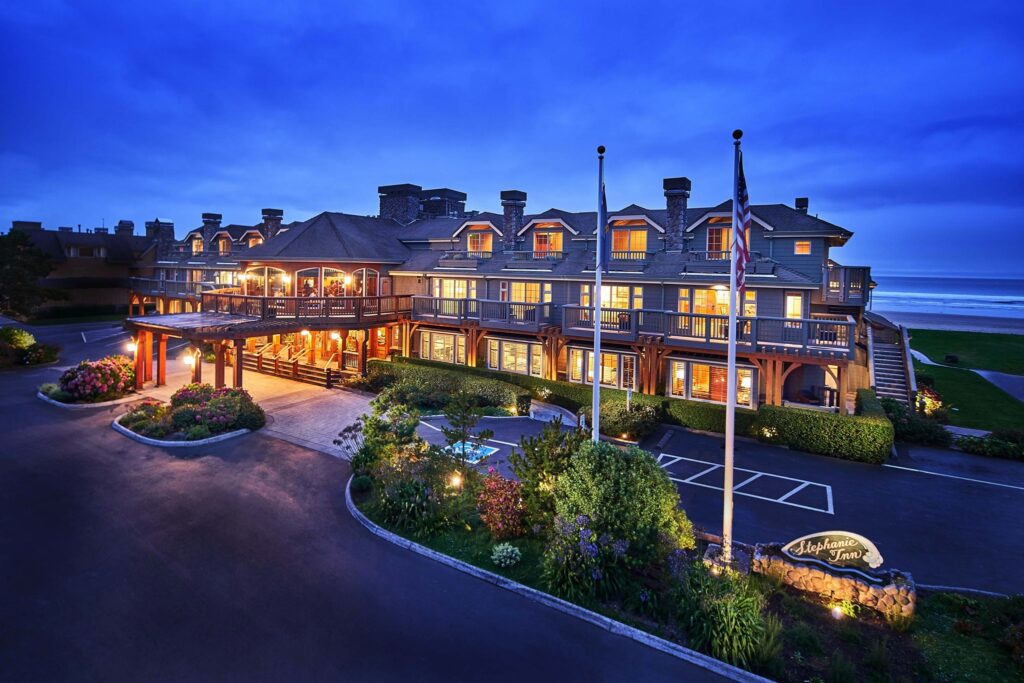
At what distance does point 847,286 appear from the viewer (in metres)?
23.5

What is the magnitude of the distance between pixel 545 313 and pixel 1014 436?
59.7ft

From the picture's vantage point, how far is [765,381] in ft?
71.8

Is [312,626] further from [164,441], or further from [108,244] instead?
[108,244]

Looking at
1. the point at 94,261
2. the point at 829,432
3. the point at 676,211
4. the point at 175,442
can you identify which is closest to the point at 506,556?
the point at 829,432

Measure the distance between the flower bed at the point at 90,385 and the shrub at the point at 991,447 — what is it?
3403 cm

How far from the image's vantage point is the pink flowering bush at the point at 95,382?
76.0 ft

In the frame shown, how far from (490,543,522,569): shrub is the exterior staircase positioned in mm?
20670

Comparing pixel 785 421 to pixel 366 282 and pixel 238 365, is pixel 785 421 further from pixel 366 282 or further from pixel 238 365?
pixel 366 282

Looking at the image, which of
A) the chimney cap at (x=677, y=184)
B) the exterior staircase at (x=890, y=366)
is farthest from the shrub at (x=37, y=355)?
the exterior staircase at (x=890, y=366)

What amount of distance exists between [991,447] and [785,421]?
274 inches

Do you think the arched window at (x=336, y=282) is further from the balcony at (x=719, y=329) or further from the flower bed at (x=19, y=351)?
the flower bed at (x=19, y=351)

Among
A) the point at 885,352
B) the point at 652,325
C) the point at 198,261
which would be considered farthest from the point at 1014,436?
the point at 198,261

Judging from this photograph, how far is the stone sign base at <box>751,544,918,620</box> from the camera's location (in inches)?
360

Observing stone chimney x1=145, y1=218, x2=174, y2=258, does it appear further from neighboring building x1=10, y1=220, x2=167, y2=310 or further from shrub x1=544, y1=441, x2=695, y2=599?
shrub x1=544, y1=441, x2=695, y2=599
